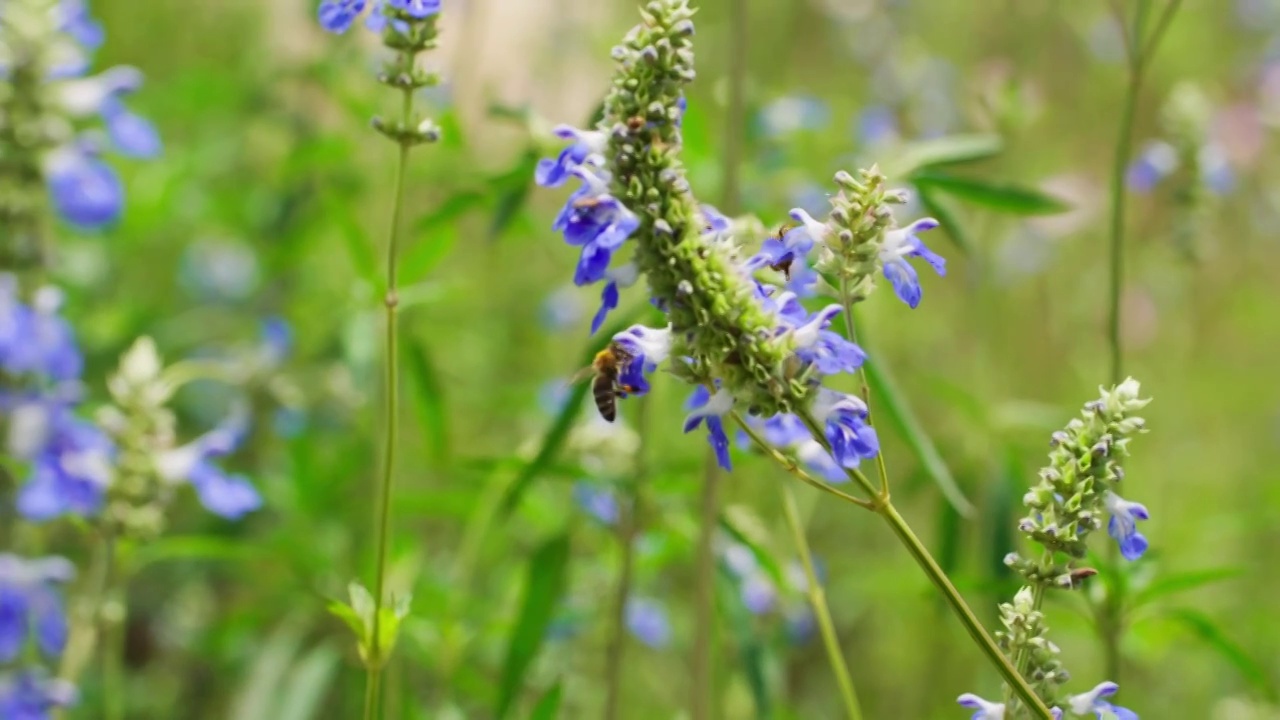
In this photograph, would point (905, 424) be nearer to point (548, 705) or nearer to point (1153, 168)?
point (548, 705)

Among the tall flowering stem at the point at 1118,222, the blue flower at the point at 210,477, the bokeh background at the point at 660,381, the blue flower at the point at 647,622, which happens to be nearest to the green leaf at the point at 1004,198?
the bokeh background at the point at 660,381

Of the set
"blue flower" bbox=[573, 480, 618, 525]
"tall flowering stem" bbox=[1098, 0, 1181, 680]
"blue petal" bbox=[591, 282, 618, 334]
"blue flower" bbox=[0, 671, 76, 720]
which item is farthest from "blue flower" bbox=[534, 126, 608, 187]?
"blue flower" bbox=[0, 671, 76, 720]

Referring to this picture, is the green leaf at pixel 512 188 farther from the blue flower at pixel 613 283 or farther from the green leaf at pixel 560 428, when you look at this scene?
the blue flower at pixel 613 283

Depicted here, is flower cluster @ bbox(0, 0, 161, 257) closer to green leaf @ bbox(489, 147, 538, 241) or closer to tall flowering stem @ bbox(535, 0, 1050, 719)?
green leaf @ bbox(489, 147, 538, 241)

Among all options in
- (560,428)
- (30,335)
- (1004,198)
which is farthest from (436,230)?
(1004,198)

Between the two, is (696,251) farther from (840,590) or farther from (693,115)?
(840,590)

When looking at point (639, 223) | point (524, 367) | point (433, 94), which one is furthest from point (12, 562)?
point (524, 367)
